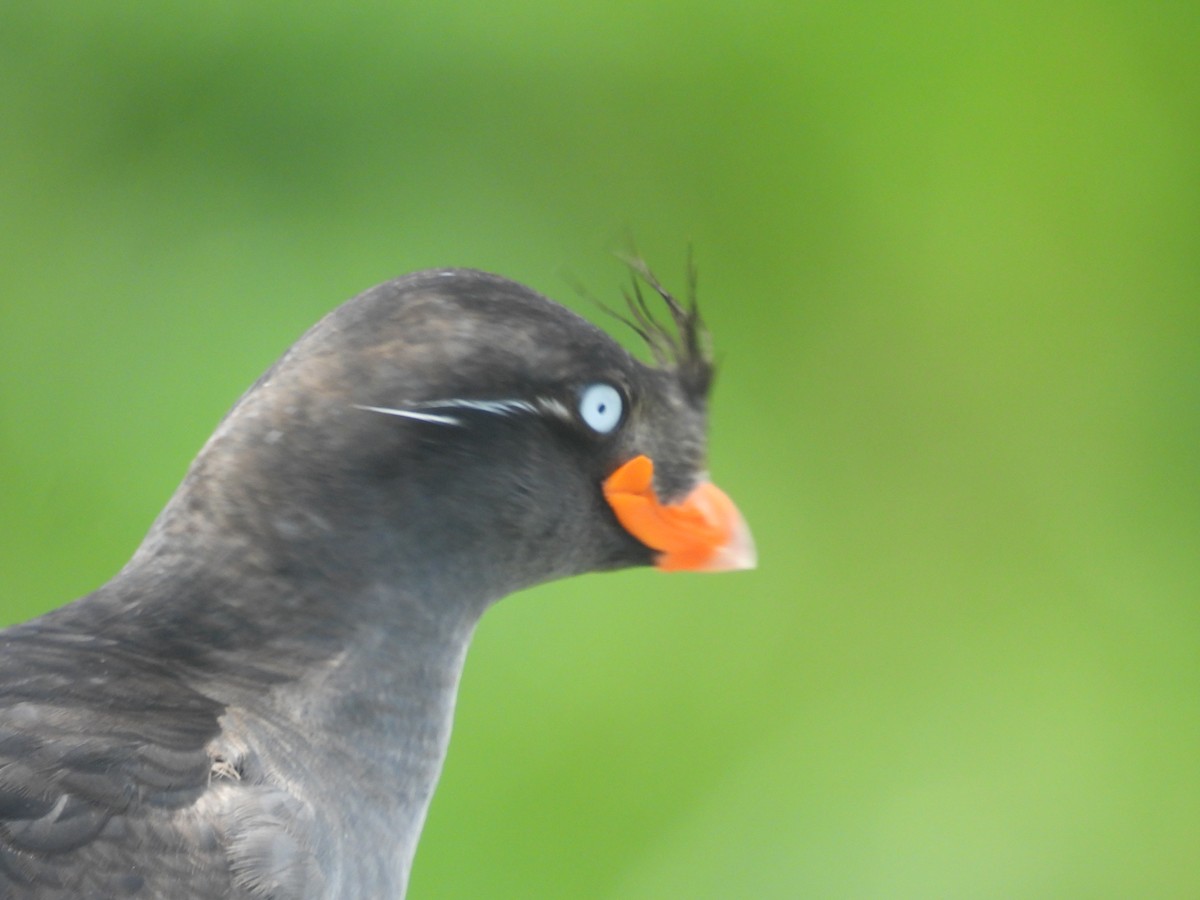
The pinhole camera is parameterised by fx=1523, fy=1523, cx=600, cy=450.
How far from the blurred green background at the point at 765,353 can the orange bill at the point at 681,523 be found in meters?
1.74

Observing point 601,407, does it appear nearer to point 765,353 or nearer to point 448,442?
point 448,442

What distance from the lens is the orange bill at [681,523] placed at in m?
1.68

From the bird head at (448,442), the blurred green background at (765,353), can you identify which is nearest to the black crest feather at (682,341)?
the bird head at (448,442)

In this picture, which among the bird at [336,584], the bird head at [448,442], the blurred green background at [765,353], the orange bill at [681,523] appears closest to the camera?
the bird at [336,584]

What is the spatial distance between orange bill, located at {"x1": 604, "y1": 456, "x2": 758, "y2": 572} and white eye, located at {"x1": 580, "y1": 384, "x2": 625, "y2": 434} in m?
0.06

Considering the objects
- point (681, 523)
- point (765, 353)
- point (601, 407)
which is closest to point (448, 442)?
point (601, 407)

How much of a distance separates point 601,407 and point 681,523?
192mm

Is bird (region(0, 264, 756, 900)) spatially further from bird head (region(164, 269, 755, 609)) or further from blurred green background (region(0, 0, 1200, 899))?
blurred green background (region(0, 0, 1200, 899))

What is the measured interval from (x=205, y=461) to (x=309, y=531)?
15 centimetres

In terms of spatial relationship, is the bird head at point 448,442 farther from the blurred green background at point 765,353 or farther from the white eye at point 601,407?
the blurred green background at point 765,353

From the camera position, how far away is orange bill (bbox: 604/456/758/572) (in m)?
1.68

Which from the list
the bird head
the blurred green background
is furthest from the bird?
the blurred green background

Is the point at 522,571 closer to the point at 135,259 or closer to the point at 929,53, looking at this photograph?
the point at 135,259

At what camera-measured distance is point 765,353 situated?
3.95m
